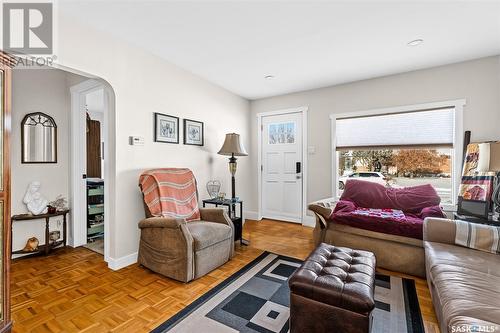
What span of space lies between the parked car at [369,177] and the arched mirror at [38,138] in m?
4.21

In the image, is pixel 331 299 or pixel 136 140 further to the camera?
pixel 136 140

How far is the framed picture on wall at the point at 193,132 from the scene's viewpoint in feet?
10.8

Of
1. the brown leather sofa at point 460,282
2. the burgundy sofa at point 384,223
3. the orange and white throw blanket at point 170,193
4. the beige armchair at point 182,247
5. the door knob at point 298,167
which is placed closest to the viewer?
the brown leather sofa at point 460,282

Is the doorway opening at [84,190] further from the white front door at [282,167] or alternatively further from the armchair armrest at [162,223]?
the white front door at [282,167]

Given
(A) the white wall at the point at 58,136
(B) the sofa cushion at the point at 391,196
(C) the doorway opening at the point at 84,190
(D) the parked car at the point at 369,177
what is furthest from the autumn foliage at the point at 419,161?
(A) the white wall at the point at 58,136

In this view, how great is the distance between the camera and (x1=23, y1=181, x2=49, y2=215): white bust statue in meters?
2.79

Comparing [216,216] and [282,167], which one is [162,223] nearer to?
[216,216]

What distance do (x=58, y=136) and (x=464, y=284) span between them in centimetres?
434

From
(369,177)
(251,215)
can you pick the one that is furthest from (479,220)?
(251,215)

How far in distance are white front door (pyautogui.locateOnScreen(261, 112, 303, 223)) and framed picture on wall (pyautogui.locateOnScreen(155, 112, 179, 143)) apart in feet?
6.45

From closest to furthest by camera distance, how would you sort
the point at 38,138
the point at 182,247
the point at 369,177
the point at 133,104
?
the point at 182,247
the point at 133,104
the point at 38,138
the point at 369,177

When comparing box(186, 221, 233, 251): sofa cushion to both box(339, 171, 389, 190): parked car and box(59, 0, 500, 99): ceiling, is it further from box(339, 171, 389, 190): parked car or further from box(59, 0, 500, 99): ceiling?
box(339, 171, 389, 190): parked car

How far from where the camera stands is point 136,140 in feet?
8.71

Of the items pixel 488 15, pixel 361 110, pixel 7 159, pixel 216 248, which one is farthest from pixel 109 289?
pixel 488 15
